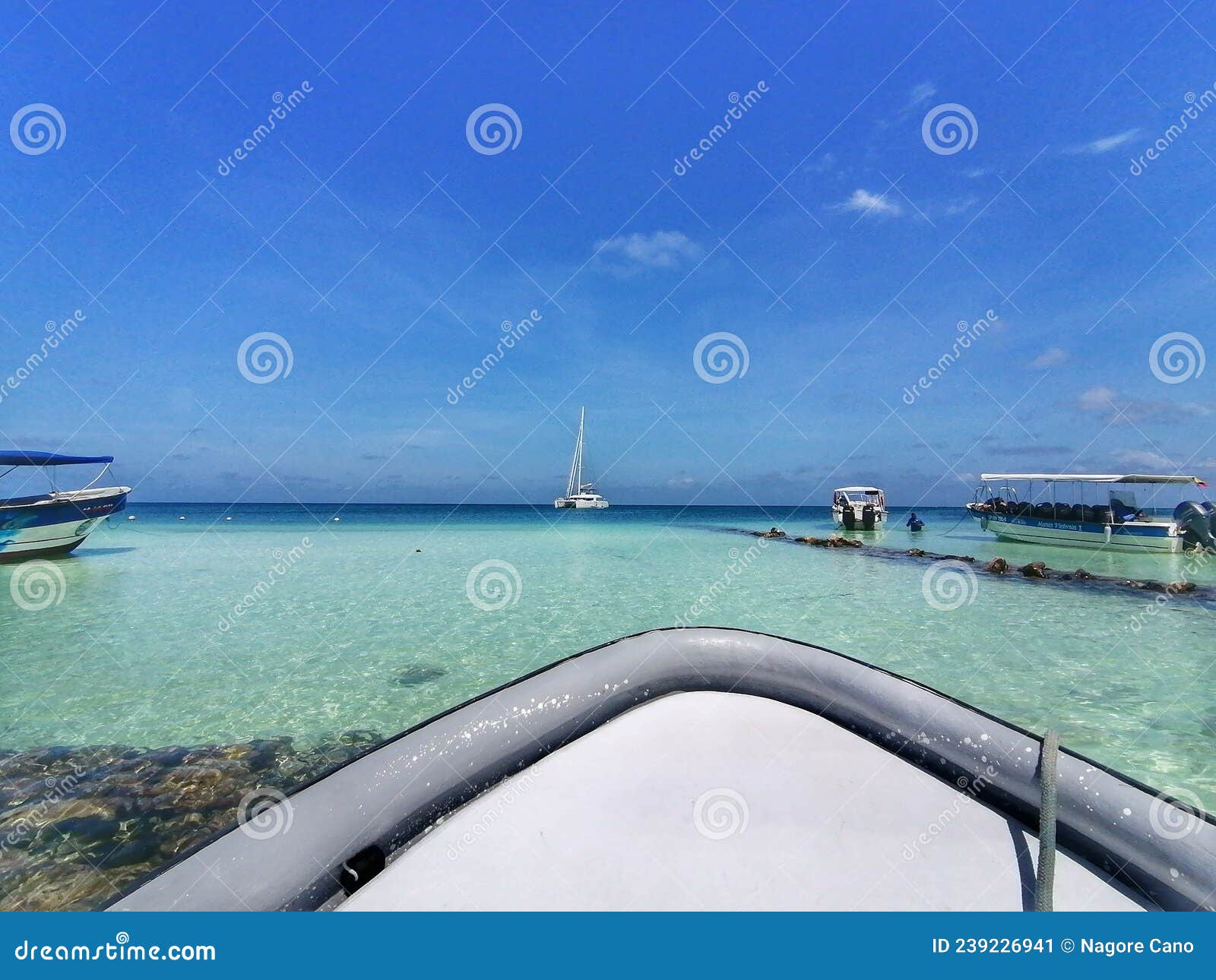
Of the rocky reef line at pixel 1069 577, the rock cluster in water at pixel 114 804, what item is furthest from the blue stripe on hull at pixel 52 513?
the rocky reef line at pixel 1069 577

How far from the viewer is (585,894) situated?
5.30ft

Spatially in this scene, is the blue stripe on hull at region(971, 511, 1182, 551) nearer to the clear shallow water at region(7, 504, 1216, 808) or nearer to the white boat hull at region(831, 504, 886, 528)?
the clear shallow water at region(7, 504, 1216, 808)

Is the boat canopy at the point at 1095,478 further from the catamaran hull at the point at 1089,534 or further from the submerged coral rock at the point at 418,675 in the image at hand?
the submerged coral rock at the point at 418,675

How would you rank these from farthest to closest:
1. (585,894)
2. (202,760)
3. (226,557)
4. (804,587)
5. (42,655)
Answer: (226,557)
(804,587)
(42,655)
(202,760)
(585,894)

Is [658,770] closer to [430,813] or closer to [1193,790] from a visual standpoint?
[430,813]

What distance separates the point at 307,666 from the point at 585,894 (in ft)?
21.0

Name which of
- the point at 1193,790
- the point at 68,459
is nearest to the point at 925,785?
the point at 1193,790

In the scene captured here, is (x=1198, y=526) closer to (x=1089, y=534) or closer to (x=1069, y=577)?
(x=1089, y=534)

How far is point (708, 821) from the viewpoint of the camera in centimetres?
189

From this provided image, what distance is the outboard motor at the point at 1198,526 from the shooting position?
68.4ft

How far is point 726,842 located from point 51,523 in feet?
93.8

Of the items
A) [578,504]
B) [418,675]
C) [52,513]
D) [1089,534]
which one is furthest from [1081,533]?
[578,504]

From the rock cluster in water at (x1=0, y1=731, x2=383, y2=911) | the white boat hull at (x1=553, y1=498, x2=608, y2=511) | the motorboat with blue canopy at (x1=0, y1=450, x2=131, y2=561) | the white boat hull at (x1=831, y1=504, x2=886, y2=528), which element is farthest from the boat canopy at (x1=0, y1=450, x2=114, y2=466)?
the white boat hull at (x1=553, y1=498, x2=608, y2=511)

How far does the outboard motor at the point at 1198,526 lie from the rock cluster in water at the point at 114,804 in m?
30.2
